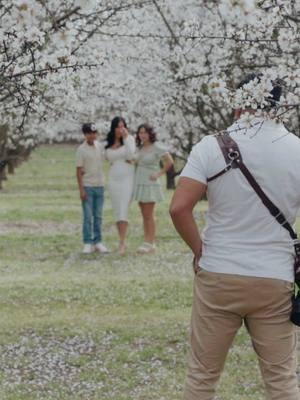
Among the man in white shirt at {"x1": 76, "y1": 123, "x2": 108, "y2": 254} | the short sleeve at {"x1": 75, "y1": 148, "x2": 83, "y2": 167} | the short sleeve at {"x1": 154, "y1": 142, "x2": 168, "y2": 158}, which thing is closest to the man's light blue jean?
the man in white shirt at {"x1": 76, "y1": 123, "x2": 108, "y2": 254}

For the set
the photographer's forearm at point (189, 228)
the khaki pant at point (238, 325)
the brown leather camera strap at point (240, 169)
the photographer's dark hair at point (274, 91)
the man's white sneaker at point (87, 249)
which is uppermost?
the photographer's dark hair at point (274, 91)

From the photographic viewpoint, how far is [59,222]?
787 inches

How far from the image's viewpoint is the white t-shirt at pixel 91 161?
1394 cm

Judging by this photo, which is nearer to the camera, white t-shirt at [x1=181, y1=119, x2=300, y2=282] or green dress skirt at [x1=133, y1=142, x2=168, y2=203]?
white t-shirt at [x1=181, y1=119, x2=300, y2=282]

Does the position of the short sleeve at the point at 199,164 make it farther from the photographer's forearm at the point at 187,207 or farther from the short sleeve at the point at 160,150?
the short sleeve at the point at 160,150

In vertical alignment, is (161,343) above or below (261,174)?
below

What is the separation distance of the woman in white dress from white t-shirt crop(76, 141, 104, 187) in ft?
0.47

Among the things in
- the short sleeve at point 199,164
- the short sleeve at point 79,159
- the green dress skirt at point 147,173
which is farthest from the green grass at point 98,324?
the short sleeve at point 199,164

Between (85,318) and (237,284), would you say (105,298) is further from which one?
(237,284)

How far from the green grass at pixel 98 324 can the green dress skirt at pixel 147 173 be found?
0.84m

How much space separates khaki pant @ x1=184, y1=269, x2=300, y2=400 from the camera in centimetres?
493

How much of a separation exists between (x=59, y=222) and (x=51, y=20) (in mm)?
13972

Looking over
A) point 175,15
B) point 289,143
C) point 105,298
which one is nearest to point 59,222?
point 175,15

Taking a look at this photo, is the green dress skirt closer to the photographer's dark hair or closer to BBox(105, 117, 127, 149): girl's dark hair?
BBox(105, 117, 127, 149): girl's dark hair
